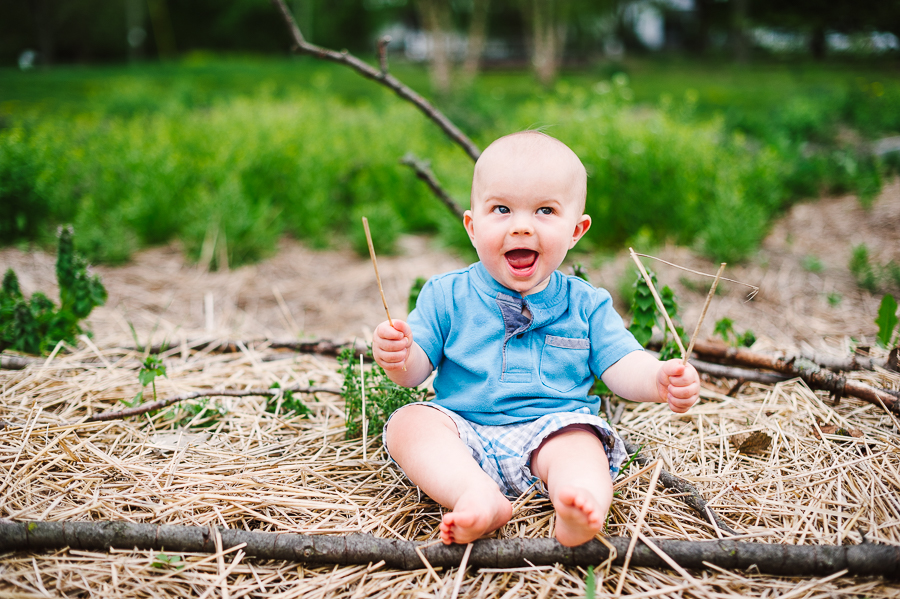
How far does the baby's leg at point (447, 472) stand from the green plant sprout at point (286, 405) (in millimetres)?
525

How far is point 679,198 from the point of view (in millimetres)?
4090

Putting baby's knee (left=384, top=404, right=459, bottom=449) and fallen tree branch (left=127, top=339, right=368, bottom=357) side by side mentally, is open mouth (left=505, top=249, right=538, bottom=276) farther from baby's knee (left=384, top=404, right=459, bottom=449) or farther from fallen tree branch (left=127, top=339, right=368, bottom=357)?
fallen tree branch (left=127, top=339, right=368, bottom=357)

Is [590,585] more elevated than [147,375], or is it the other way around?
[147,375]

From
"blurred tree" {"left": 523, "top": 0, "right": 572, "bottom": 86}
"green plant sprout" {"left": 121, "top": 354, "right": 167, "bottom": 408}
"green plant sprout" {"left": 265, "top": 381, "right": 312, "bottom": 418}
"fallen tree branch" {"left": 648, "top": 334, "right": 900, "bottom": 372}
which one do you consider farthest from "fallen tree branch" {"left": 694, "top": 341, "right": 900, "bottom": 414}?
"blurred tree" {"left": 523, "top": 0, "right": 572, "bottom": 86}

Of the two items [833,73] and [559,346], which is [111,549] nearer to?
[559,346]

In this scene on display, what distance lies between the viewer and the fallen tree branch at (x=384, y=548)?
53.0 inches

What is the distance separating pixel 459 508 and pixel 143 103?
9.71 m

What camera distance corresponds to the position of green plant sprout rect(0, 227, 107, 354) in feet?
7.57

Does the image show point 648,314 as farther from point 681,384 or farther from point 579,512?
point 579,512

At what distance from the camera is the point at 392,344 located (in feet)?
4.88

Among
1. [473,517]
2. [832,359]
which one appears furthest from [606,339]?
[832,359]

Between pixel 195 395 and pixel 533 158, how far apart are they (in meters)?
1.37

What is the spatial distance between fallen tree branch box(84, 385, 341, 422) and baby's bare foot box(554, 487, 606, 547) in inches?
36.3

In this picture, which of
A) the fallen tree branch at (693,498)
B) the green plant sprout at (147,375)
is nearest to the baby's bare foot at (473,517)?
the fallen tree branch at (693,498)
